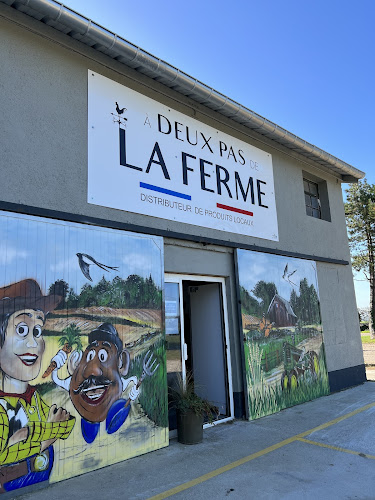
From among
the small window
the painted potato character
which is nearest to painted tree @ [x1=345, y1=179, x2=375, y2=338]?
the small window

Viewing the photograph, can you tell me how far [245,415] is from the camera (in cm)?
651

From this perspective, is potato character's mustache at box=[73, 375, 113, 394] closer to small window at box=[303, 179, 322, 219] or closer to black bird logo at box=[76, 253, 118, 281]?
black bird logo at box=[76, 253, 118, 281]

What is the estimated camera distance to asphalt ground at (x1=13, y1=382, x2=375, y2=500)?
3855 millimetres

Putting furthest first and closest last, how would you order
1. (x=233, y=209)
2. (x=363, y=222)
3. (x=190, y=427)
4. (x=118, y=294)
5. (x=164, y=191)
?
(x=363, y=222) → (x=233, y=209) → (x=164, y=191) → (x=190, y=427) → (x=118, y=294)

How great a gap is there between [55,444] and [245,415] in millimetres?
3483

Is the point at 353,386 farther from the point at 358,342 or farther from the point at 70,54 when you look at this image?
the point at 70,54

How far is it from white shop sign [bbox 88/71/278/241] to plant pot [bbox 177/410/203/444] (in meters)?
2.90

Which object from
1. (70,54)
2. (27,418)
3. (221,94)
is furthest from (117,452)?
(221,94)

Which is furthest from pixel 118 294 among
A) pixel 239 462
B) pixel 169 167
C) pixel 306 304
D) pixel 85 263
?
pixel 306 304

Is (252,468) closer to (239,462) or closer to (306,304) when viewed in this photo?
(239,462)

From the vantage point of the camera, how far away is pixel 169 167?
20.0 ft

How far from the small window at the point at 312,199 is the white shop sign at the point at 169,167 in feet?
7.62

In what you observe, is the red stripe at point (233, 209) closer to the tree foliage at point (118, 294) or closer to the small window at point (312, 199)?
the tree foliage at point (118, 294)

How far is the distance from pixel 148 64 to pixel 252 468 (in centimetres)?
565
